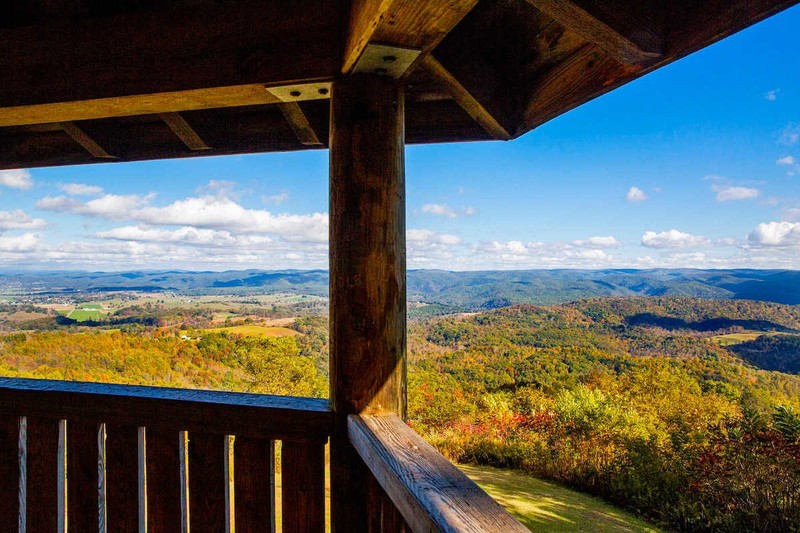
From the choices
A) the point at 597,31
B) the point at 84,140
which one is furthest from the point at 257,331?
the point at 597,31

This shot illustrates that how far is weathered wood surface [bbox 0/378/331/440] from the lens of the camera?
1.20 metres

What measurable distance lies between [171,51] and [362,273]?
0.84 metres

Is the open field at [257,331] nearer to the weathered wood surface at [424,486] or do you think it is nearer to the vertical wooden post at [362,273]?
the vertical wooden post at [362,273]

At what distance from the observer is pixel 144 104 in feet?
4.25

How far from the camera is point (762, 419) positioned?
407 inches

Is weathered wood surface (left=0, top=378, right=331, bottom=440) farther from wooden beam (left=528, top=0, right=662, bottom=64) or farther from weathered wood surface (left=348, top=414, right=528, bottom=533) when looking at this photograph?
wooden beam (left=528, top=0, right=662, bottom=64)

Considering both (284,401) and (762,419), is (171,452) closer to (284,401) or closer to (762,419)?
(284,401)

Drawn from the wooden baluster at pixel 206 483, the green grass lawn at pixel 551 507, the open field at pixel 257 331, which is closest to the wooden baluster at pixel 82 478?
the wooden baluster at pixel 206 483

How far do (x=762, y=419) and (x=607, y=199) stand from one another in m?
43.4

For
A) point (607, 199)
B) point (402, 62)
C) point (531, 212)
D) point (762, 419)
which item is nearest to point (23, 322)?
point (402, 62)

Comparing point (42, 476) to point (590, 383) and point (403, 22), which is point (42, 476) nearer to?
point (403, 22)

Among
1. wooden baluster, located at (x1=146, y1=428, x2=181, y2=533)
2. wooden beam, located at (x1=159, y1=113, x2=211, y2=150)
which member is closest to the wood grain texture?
wooden baluster, located at (x1=146, y1=428, x2=181, y2=533)

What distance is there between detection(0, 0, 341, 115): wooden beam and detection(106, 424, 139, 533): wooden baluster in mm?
1005

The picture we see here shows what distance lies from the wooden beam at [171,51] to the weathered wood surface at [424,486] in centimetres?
93
